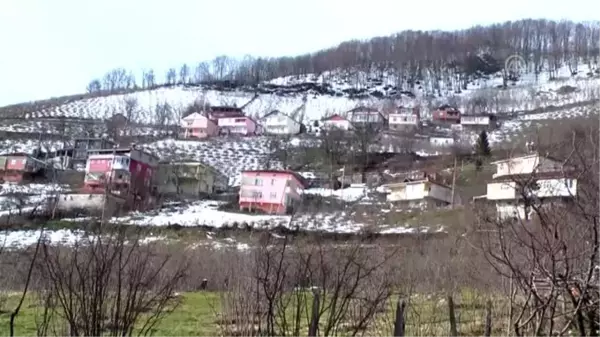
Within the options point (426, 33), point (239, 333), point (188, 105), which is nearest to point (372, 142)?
point (188, 105)

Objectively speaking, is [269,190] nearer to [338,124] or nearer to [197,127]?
[197,127]

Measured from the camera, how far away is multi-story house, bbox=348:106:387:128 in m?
68.3

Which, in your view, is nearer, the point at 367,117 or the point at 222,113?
the point at 367,117

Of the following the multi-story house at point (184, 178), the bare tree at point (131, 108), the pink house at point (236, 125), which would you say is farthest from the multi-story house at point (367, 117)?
the multi-story house at point (184, 178)

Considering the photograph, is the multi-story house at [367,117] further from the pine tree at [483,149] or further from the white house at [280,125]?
the pine tree at [483,149]

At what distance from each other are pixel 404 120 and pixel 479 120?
321 inches

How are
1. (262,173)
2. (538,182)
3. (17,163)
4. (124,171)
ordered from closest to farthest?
1. (538,182)
2. (262,173)
3. (124,171)
4. (17,163)

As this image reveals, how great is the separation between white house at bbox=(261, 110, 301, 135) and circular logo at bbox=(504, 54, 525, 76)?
46.8m

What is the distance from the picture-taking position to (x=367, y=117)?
69.7 metres

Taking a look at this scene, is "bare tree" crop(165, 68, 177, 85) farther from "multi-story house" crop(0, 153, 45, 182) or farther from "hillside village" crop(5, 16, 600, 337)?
"multi-story house" crop(0, 153, 45, 182)

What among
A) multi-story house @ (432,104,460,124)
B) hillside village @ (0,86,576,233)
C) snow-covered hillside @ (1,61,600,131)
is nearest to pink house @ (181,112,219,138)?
hillside village @ (0,86,576,233)

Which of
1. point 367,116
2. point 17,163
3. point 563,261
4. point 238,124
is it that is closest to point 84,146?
point 17,163

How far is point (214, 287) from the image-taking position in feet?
47.3

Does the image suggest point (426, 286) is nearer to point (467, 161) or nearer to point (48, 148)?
point (467, 161)
